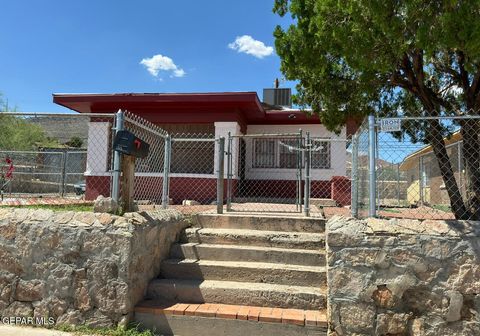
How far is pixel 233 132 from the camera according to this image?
10.5 m

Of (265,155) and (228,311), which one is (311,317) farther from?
(265,155)

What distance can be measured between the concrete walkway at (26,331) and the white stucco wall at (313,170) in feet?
27.4

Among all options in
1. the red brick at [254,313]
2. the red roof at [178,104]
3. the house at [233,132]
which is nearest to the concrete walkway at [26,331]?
the red brick at [254,313]

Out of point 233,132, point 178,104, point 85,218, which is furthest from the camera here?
point 178,104

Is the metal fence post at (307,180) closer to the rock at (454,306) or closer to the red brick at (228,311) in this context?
the red brick at (228,311)

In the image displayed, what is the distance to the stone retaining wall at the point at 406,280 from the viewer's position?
3680 millimetres

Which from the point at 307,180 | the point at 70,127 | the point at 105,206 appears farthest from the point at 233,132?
the point at 70,127

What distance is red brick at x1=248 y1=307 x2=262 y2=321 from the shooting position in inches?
156

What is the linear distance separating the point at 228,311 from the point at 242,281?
0.61 m

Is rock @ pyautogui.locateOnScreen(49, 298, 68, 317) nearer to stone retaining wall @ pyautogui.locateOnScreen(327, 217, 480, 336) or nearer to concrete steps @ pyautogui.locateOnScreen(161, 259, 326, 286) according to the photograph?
concrete steps @ pyautogui.locateOnScreen(161, 259, 326, 286)

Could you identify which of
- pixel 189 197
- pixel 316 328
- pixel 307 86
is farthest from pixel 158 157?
pixel 316 328

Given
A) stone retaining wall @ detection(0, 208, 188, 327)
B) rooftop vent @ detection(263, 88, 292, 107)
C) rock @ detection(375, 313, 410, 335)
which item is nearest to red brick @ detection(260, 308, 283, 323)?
rock @ detection(375, 313, 410, 335)

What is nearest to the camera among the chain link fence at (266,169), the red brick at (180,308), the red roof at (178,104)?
the red brick at (180,308)

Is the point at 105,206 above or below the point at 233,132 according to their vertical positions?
below
